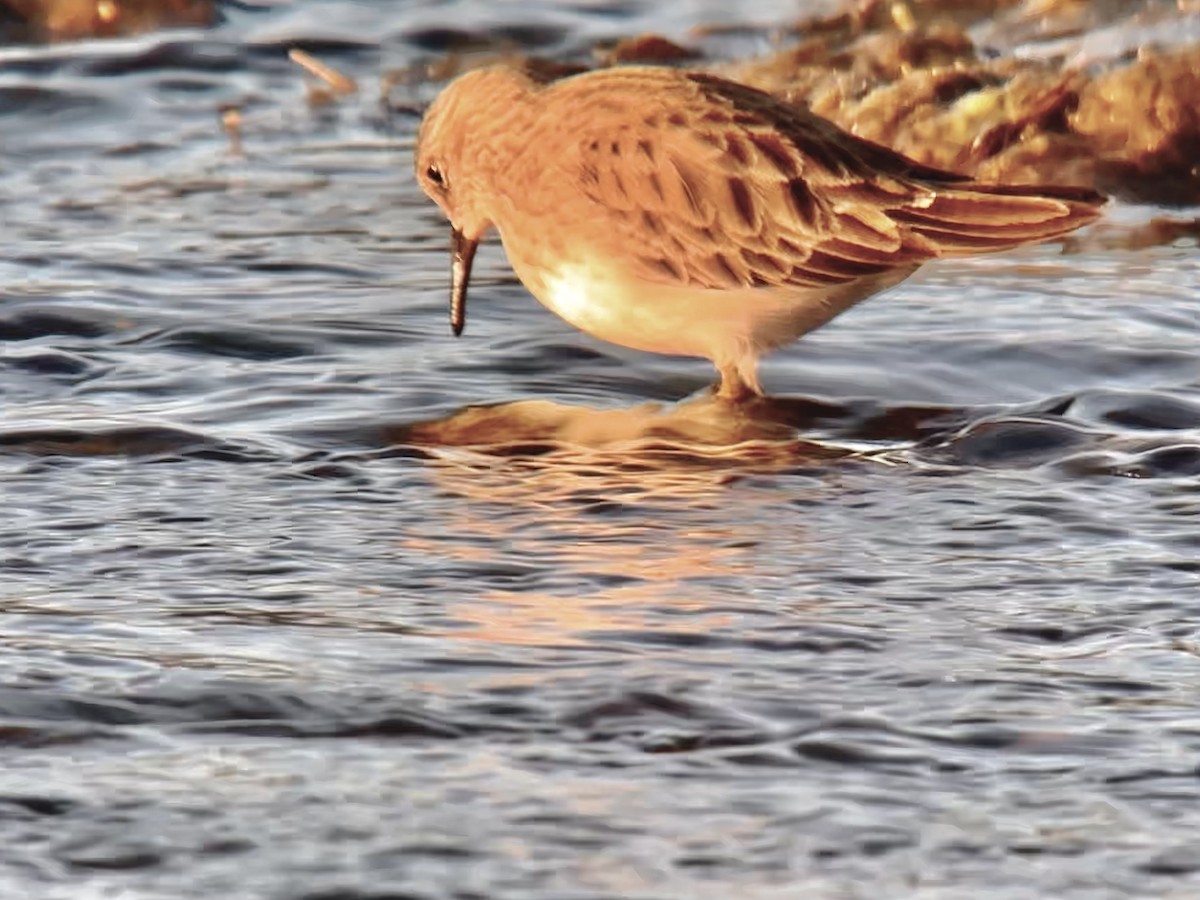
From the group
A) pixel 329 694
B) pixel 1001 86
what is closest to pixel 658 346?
pixel 329 694

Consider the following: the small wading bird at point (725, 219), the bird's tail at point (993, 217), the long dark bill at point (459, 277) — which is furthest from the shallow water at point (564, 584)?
the bird's tail at point (993, 217)

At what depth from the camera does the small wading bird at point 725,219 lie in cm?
700

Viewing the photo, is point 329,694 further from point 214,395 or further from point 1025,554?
point 214,395

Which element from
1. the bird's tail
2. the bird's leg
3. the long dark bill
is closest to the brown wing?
the bird's tail

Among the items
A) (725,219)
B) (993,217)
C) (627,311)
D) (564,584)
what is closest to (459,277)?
(627,311)

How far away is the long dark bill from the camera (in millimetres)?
7406

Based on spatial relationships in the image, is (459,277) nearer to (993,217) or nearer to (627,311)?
(627,311)

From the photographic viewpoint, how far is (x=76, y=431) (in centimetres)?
623

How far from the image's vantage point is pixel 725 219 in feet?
23.2

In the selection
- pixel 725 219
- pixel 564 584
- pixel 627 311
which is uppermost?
pixel 725 219

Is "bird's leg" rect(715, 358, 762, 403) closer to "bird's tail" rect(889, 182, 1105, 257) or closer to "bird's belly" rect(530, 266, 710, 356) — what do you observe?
"bird's belly" rect(530, 266, 710, 356)

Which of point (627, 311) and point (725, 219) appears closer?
point (627, 311)

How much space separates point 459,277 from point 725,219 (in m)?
0.91

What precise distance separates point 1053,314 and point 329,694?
3865 millimetres
